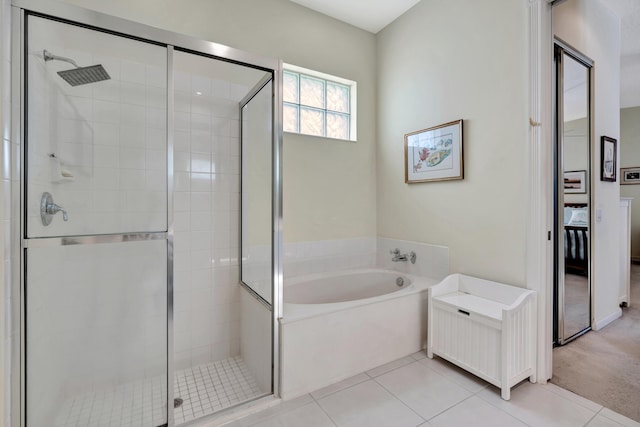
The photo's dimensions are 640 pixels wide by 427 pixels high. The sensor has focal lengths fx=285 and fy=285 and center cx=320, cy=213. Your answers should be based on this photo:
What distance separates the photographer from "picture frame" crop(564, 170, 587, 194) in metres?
2.31

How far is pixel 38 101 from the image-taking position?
1202 millimetres

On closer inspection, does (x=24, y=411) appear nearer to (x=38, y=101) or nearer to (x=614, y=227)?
(x=38, y=101)

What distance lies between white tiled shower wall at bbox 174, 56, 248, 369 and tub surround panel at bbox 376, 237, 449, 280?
151 centimetres

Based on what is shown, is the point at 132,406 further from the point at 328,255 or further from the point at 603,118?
the point at 603,118

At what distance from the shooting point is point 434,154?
246 cm

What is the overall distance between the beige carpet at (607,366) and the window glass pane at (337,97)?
108 inches

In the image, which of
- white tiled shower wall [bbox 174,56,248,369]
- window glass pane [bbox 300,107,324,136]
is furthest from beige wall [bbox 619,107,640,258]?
white tiled shower wall [bbox 174,56,248,369]

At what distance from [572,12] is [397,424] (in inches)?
126

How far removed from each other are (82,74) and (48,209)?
689 mm

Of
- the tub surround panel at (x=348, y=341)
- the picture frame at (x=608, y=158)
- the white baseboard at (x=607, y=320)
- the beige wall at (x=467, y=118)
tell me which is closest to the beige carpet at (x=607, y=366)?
the white baseboard at (x=607, y=320)

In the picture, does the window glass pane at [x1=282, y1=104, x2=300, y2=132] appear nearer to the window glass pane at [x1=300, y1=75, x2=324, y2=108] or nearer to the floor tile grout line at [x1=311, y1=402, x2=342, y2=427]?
the window glass pane at [x1=300, y1=75, x2=324, y2=108]

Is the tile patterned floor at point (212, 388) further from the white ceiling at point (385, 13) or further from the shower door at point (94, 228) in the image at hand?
the white ceiling at point (385, 13)

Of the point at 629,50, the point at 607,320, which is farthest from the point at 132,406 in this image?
the point at 629,50

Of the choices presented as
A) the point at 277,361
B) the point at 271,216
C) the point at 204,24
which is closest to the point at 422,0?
the point at 204,24
